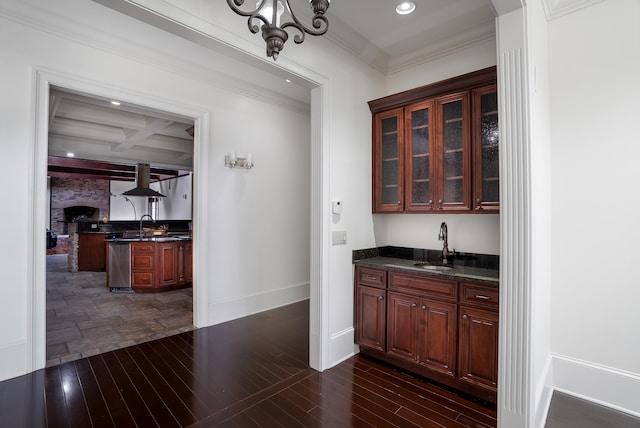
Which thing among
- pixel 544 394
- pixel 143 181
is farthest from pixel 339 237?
pixel 143 181

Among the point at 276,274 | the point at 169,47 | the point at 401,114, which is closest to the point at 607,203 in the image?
the point at 401,114

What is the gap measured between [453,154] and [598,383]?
2076 mm

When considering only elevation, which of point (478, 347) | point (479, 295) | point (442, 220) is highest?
point (442, 220)

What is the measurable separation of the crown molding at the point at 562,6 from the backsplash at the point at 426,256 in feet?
6.76

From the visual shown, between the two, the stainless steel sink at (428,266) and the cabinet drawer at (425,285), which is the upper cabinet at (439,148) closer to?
the stainless steel sink at (428,266)

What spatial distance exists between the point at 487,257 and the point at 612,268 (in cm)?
84

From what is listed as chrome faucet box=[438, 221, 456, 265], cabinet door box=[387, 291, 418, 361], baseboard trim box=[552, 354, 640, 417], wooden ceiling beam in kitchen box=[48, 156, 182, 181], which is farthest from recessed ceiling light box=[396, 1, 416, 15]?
wooden ceiling beam in kitchen box=[48, 156, 182, 181]

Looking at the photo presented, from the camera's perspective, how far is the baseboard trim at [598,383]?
2.21m

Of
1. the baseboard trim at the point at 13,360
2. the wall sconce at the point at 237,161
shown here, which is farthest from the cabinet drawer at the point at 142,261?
the baseboard trim at the point at 13,360

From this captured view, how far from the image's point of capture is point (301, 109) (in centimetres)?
500

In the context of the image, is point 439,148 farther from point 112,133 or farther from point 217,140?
point 112,133

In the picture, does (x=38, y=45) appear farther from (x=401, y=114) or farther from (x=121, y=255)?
(x=121, y=255)

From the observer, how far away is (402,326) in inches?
107

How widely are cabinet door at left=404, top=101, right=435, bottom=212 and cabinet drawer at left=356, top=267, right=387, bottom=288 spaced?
27.6 inches
